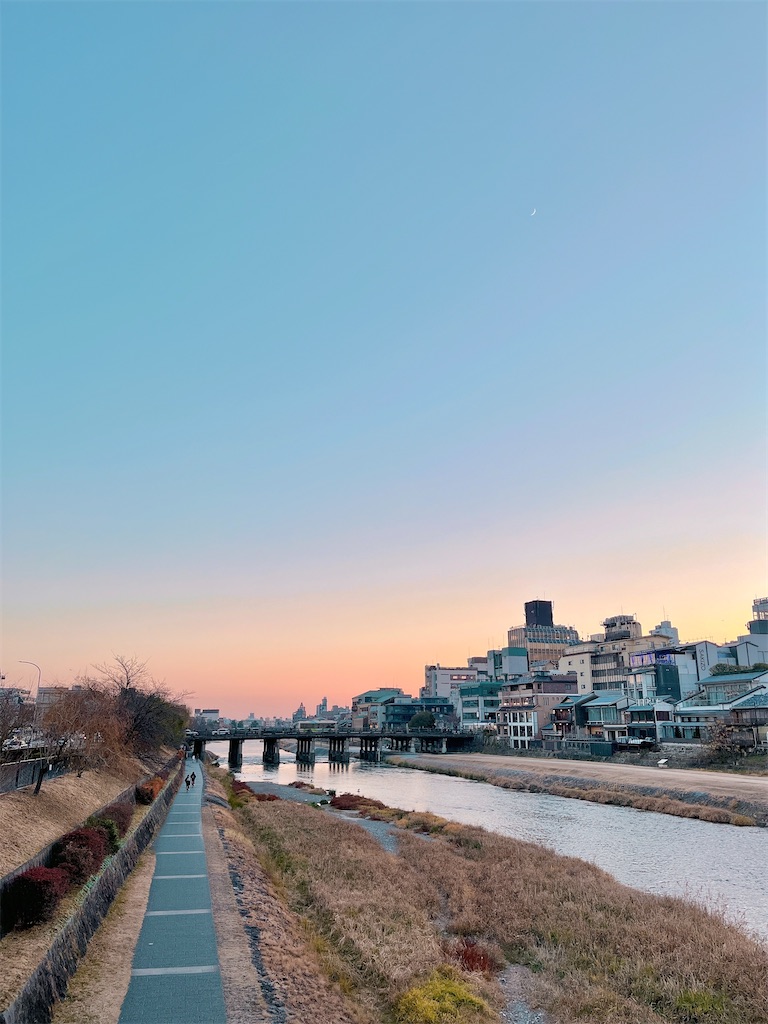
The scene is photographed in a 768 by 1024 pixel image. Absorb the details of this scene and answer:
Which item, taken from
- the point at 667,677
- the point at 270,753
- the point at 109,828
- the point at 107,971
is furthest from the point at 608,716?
the point at 107,971

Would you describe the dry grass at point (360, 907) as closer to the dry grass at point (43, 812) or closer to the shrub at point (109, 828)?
the shrub at point (109, 828)

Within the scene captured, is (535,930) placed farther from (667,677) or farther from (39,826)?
(667,677)

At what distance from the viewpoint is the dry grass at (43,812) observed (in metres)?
18.7

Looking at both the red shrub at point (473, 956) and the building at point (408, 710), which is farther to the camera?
the building at point (408, 710)

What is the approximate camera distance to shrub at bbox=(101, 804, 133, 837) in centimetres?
Result: 2521

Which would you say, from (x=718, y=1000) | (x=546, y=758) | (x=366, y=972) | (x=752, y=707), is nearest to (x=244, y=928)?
(x=366, y=972)

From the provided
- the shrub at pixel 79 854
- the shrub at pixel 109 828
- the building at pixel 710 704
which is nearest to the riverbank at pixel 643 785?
the building at pixel 710 704

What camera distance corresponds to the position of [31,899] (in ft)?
48.4

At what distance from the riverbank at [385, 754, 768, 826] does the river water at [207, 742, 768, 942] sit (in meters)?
1.94

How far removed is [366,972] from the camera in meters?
16.7

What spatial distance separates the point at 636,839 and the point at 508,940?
935 inches

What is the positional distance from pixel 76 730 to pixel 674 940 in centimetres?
2805

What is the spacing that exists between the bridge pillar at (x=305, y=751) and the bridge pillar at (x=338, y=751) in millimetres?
4109

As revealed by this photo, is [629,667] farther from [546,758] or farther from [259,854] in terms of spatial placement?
[259,854]
